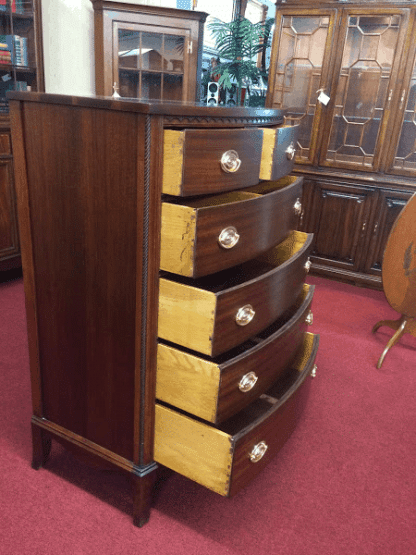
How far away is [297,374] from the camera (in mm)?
1651

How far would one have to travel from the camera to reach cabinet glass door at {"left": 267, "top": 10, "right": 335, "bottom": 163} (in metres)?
3.18

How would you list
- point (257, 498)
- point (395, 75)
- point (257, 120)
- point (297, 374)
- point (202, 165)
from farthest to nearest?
point (395, 75) < point (297, 374) < point (257, 498) < point (257, 120) < point (202, 165)

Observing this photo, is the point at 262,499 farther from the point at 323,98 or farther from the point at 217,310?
the point at 323,98

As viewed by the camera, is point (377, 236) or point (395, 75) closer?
point (395, 75)

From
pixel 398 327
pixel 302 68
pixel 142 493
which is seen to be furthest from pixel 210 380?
pixel 302 68

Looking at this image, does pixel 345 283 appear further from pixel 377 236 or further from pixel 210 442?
pixel 210 442

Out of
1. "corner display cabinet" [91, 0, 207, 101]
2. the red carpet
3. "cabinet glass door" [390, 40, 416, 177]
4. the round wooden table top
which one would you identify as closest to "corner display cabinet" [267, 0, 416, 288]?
"cabinet glass door" [390, 40, 416, 177]

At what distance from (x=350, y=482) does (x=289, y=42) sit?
115 inches

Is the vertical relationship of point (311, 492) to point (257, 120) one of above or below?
below

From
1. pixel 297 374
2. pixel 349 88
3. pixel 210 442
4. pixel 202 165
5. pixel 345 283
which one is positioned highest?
pixel 349 88

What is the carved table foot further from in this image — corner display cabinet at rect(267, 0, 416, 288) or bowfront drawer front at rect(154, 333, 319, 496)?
bowfront drawer front at rect(154, 333, 319, 496)

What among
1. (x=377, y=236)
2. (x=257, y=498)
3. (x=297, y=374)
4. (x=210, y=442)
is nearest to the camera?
(x=210, y=442)

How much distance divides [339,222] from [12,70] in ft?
8.10

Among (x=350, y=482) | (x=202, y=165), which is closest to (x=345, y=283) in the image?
(x=350, y=482)
